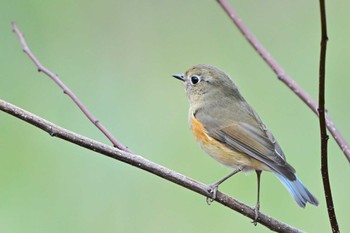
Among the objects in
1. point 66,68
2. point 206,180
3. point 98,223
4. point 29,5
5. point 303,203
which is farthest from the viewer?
point 29,5

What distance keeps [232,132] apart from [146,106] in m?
1.85

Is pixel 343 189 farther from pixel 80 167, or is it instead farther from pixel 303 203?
pixel 303 203

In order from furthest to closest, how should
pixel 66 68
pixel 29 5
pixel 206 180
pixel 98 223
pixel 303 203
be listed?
pixel 29 5, pixel 66 68, pixel 206 180, pixel 98 223, pixel 303 203

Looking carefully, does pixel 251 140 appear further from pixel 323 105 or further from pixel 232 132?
pixel 323 105

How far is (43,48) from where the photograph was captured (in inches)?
199

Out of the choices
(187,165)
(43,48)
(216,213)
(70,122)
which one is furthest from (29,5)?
(216,213)

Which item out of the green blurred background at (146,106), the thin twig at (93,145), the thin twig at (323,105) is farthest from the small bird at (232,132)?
the green blurred background at (146,106)

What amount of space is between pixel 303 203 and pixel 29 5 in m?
3.05

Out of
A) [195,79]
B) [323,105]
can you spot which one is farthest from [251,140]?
[323,105]

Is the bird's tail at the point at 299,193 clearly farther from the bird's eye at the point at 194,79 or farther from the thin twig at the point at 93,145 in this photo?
the bird's eye at the point at 194,79

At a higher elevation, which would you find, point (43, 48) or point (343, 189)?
point (43, 48)

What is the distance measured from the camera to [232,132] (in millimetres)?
3000

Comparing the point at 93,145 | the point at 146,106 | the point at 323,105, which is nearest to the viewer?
the point at 323,105

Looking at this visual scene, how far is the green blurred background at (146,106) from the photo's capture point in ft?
13.5
